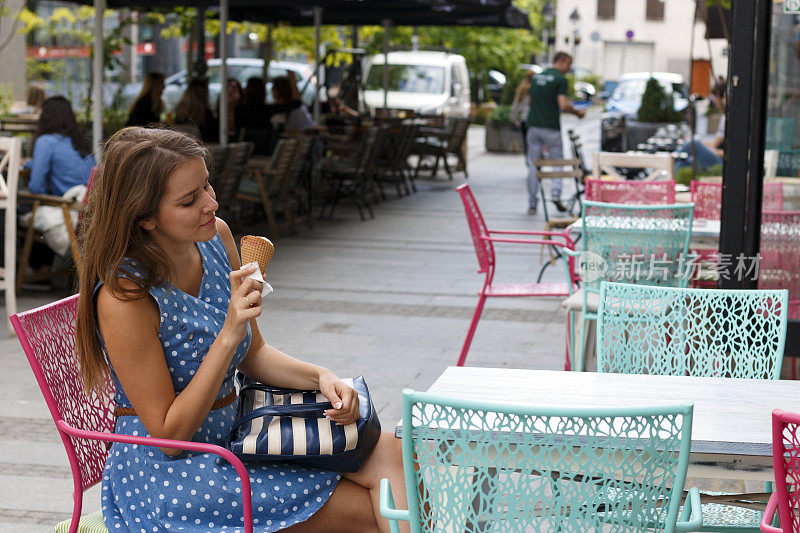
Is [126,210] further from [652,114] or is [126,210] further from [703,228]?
[652,114]

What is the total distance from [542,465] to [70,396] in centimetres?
129

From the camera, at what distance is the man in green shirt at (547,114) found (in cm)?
1255

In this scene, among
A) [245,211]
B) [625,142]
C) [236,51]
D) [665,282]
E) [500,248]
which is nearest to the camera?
[665,282]

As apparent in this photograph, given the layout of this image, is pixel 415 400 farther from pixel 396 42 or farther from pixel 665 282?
pixel 396 42

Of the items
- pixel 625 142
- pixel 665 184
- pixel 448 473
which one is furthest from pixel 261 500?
pixel 625 142

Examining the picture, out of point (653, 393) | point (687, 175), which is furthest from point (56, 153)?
point (653, 393)

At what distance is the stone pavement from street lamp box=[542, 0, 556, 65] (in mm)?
21883

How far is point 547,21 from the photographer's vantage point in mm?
40375

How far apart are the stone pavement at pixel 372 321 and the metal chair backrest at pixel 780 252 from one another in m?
1.40

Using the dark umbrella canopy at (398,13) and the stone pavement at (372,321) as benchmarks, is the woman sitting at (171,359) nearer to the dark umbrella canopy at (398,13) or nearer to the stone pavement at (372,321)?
the stone pavement at (372,321)

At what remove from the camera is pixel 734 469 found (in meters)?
2.33

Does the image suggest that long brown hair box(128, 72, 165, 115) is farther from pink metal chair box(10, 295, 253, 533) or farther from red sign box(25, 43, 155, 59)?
pink metal chair box(10, 295, 253, 533)

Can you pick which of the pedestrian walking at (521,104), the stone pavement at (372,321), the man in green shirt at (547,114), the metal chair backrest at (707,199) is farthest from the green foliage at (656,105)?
the metal chair backrest at (707,199)

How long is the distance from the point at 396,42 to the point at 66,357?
72.6 ft
